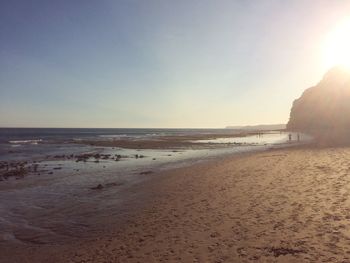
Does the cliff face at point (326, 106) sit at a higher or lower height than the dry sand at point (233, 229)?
higher

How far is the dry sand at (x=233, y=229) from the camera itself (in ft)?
32.6

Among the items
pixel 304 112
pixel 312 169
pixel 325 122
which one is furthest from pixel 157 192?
pixel 304 112

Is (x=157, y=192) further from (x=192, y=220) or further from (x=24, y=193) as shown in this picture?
(x=24, y=193)

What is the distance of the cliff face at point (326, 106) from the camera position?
116 m

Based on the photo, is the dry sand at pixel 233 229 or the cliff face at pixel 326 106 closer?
the dry sand at pixel 233 229

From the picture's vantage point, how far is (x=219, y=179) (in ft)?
75.7

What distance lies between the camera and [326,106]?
131875mm

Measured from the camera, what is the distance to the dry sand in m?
9.92

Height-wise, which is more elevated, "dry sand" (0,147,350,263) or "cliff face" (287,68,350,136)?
"cliff face" (287,68,350,136)

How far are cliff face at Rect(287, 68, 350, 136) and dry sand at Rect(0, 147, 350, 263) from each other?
9387 centimetres

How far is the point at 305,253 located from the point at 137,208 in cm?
934

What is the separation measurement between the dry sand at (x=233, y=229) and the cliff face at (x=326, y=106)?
9387 cm

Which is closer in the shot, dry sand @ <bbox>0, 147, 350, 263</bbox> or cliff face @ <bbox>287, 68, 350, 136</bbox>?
dry sand @ <bbox>0, 147, 350, 263</bbox>

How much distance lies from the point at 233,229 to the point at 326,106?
434 feet
